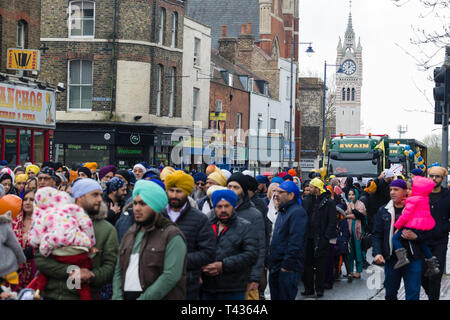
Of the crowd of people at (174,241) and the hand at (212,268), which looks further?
the hand at (212,268)

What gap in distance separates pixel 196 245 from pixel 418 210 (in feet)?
11.5

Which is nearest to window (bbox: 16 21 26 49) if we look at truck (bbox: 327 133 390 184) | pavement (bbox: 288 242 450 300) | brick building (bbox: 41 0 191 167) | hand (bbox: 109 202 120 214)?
brick building (bbox: 41 0 191 167)

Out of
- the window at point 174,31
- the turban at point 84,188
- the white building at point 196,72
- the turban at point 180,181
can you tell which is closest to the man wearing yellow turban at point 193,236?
the turban at point 180,181

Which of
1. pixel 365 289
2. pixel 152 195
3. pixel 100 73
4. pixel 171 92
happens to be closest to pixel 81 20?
pixel 100 73

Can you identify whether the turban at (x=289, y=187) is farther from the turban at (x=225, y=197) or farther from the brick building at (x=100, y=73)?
the brick building at (x=100, y=73)

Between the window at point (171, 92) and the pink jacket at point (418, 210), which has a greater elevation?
the window at point (171, 92)

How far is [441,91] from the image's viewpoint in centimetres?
1113

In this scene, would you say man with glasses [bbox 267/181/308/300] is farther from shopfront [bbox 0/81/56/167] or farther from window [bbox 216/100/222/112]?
window [bbox 216/100/222/112]

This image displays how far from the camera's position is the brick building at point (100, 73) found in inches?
1335

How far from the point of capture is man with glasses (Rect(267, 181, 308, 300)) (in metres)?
8.55

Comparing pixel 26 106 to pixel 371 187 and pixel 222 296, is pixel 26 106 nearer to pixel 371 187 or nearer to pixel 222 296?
pixel 371 187

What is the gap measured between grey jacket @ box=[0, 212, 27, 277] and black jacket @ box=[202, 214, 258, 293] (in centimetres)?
172

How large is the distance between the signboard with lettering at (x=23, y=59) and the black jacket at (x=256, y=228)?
17.0 meters
